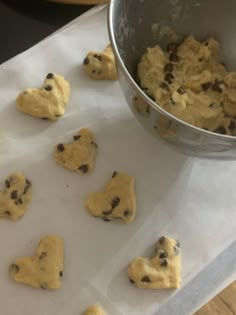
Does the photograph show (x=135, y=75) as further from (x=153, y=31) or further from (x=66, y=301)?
(x=66, y=301)

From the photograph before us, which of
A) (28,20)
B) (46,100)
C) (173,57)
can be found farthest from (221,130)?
(28,20)

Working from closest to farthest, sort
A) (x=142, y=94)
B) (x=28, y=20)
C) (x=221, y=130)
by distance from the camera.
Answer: (x=142, y=94), (x=221, y=130), (x=28, y=20)

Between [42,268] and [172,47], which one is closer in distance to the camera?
[42,268]

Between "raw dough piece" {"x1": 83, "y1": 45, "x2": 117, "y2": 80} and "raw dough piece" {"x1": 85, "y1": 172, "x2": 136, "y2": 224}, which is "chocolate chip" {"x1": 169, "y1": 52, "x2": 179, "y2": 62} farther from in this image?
"raw dough piece" {"x1": 85, "y1": 172, "x2": 136, "y2": 224}

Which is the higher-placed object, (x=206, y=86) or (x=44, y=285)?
(x=206, y=86)

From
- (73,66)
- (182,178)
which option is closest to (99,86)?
(73,66)

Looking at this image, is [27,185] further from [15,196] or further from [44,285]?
[44,285]
